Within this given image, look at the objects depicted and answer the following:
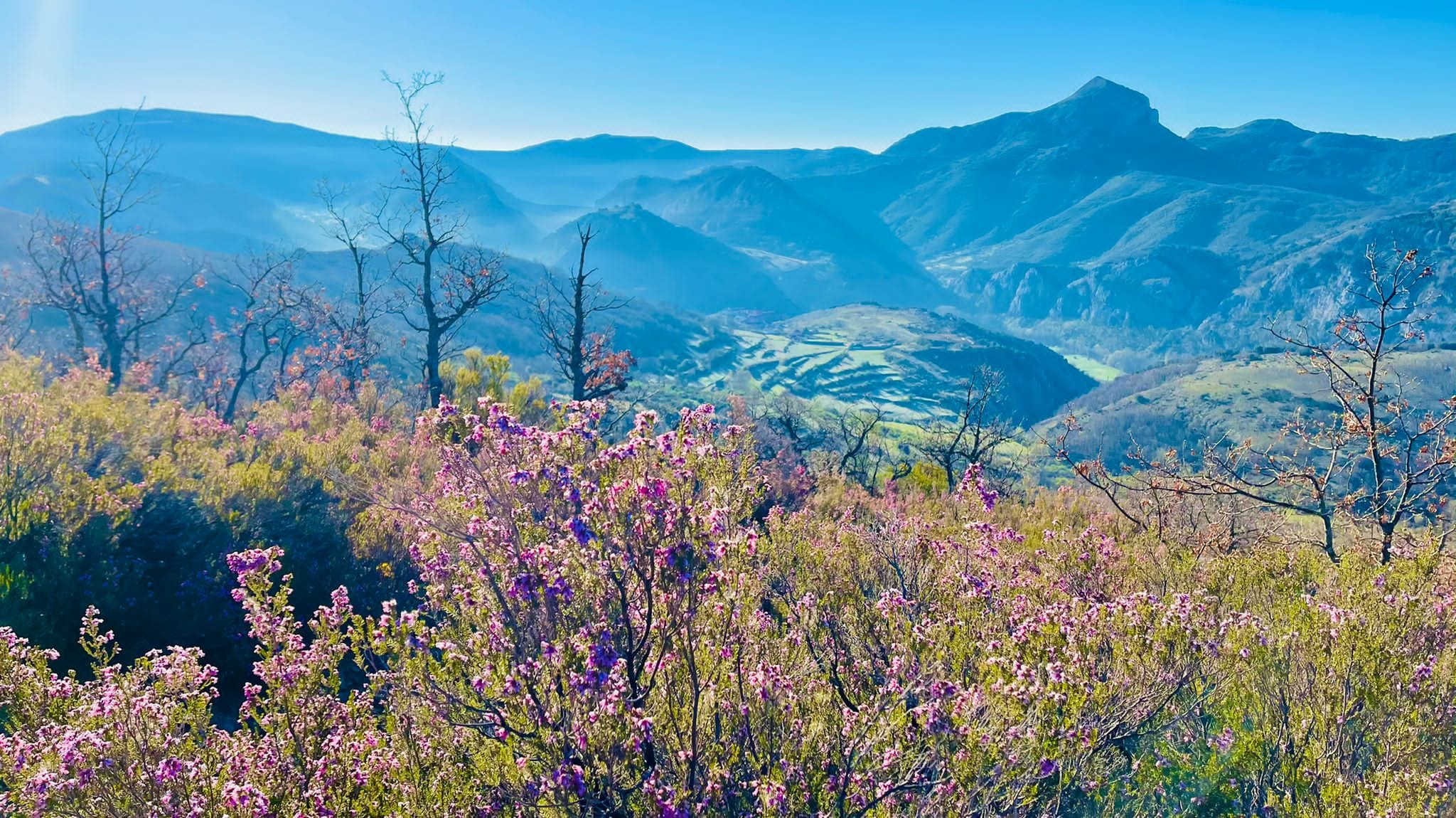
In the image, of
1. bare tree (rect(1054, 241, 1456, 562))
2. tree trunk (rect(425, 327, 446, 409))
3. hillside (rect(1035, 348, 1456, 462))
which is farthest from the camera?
hillside (rect(1035, 348, 1456, 462))

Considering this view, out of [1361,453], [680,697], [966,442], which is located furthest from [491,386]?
[1361,453]

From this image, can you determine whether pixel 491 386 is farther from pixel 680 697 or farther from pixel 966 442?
pixel 680 697

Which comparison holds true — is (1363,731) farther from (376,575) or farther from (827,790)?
(376,575)

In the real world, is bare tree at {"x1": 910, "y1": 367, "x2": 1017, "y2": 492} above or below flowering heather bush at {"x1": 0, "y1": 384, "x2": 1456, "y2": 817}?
below

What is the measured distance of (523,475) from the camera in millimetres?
4387

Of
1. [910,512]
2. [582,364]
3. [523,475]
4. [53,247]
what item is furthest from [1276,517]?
[53,247]

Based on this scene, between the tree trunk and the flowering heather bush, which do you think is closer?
the flowering heather bush

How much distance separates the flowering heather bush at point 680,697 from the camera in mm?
4180

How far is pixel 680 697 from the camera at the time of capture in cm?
492

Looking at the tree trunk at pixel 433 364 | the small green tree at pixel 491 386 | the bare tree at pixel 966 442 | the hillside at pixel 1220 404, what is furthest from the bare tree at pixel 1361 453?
the hillside at pixel 1220 404

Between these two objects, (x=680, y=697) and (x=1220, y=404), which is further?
(x=1220, y=404)

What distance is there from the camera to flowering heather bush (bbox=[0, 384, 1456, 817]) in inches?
165

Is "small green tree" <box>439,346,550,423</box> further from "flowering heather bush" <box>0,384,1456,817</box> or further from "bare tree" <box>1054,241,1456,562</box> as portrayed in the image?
"flowering heather bush" <box>0,384,1456,817</box>

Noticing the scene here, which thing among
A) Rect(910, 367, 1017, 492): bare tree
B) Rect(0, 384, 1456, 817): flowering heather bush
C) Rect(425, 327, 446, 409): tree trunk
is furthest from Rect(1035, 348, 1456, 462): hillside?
Rect(0, 384, 1456, 817): flowering heather bush
